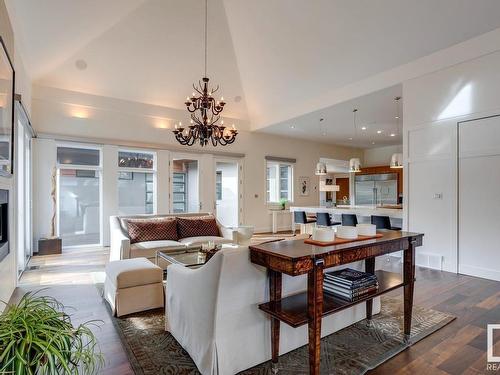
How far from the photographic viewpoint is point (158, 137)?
23.6 feet

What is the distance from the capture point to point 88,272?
14.9 feet

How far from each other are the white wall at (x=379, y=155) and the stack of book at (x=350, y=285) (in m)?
10.0

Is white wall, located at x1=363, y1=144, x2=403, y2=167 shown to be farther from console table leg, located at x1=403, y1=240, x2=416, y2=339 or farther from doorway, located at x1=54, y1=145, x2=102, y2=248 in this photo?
doorway, located at x1=54, y1=145, x2=102, y2=248

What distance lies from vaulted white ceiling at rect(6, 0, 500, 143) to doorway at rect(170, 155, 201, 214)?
1.50 meters

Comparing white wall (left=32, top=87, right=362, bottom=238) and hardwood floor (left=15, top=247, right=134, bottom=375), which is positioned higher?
white wall (left=32, top=87, right=362, bottom=238)

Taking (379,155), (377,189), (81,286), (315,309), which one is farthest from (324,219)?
(379,155)

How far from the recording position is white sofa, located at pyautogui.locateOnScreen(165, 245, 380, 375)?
6.06 ft

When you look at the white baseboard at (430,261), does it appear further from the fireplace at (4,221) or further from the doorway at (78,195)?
the doorway at (78,195)

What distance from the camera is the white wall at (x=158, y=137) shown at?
19.8 feet

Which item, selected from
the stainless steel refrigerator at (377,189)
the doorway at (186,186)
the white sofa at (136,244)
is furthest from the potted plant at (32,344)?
the stainless steel refrigerator at (377,189)

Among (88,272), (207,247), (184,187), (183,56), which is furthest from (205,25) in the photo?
(88,272)

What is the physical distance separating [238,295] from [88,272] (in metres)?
3.65

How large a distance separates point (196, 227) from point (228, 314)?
3.35 meters

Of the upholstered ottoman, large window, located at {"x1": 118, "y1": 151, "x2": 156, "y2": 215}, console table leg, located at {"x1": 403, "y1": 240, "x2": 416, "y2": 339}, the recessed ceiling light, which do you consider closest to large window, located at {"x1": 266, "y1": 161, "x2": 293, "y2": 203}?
large window, located at {"x1": 118, "y1": 151, "x2": 156, "y2": 215}
